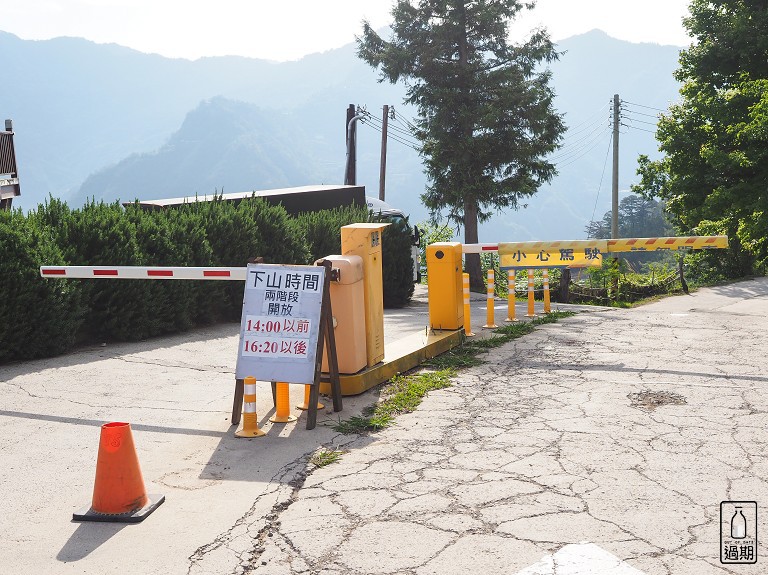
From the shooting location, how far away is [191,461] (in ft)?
20.1

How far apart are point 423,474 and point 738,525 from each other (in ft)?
6.63

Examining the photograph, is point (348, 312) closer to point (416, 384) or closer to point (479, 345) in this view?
point (416, 384)

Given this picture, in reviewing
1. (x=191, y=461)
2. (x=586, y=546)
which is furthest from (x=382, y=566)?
(x=191, y=461)

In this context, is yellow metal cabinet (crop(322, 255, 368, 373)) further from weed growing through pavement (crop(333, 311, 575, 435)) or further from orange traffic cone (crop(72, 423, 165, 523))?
orange traffic cone (crop(72, 423, 165, 523))

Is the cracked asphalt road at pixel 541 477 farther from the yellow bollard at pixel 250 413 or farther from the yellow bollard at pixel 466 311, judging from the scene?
the yellow bollard at pixel 466 311

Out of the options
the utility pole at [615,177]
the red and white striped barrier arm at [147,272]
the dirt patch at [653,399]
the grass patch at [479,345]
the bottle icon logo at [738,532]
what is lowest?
the bottle icon logo at [738,532]

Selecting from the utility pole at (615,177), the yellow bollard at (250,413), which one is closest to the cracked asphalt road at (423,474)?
the yellow bollard at (250,413)

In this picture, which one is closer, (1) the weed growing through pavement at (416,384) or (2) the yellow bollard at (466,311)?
(1) the weed growing through pavement at (416,384)

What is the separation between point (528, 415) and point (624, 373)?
2215 millimetres

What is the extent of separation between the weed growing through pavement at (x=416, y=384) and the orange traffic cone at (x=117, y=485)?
2054 millimetres

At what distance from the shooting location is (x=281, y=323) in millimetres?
7117

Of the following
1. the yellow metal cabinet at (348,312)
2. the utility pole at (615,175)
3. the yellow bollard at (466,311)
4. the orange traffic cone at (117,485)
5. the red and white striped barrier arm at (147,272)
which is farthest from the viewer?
the utility pole at (615,175)

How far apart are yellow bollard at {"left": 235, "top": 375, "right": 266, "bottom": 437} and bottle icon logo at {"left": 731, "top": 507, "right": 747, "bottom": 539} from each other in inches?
143

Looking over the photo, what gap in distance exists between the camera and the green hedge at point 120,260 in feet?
32.8
